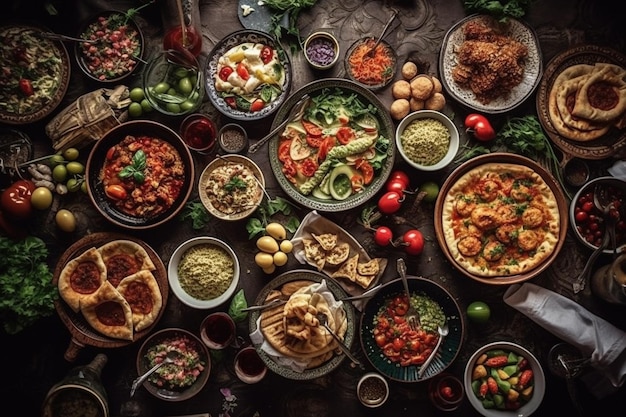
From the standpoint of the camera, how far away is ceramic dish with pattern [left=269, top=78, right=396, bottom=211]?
5535 millimetres

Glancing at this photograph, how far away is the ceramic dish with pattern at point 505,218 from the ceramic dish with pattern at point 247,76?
1870mm

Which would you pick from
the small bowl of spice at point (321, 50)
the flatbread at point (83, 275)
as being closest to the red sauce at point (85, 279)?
the flatbread at point (83, 275)

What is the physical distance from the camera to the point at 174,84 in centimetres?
569

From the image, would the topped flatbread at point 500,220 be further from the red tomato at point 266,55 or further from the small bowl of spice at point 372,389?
the red tomato at point 266,55

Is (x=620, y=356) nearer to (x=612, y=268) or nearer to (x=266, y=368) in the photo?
(x=612, y=268)

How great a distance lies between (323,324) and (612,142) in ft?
10.7

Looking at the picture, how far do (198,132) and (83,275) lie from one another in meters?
1.70

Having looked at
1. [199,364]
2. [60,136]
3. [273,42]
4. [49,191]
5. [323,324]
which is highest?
[273,42]

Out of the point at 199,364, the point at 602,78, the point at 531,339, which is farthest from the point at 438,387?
the point at 602,78

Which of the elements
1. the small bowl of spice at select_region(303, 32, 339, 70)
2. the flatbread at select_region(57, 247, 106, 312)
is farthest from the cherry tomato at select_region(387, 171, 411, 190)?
the flatbread at select_region(57, 247, 106, 312)

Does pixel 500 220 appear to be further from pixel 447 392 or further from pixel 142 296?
pixel 142 296

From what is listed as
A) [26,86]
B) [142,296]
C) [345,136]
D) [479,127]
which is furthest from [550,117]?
[26,86]

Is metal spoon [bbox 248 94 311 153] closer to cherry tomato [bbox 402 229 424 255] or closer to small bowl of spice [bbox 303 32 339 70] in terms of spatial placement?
small bowl of spice [bbox 303 32 339 70]

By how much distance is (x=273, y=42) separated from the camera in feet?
18.8
